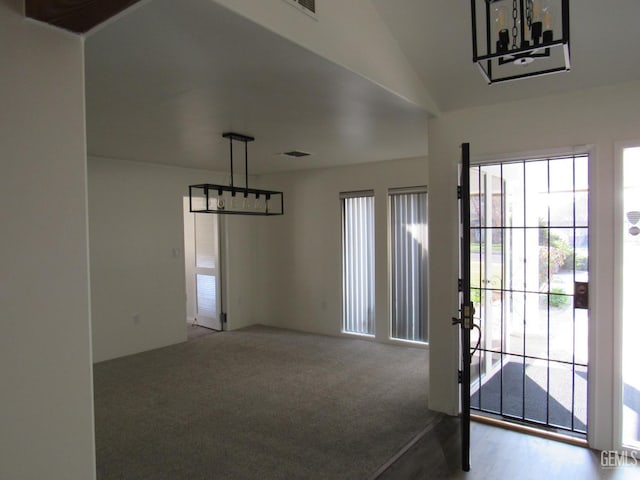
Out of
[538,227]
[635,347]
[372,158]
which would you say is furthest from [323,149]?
[635,347]

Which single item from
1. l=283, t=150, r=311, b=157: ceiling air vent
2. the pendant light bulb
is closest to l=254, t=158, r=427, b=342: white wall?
l=283, t=150, r=311, b=157: ceiling air vent

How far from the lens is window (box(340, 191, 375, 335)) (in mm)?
5918

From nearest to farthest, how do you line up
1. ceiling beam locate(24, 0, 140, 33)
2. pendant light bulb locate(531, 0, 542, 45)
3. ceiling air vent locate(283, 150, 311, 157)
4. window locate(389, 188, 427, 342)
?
ceiling beam locate(24, 0, 140, 33) → pendant light bulb locate(531, 0, 542, 45) → ceiling air vent locate(283, 150, 311, 157) → window locate(389, 188, 427, 342)

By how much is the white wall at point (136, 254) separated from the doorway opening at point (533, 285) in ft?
12.7

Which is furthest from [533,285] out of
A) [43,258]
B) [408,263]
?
[43,258]

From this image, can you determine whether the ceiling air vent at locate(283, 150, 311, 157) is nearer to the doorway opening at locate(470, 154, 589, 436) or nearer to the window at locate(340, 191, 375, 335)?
the window at locate(340, 191, 375, 335)

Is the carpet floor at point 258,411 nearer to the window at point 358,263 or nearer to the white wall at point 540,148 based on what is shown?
the window at point 358,263

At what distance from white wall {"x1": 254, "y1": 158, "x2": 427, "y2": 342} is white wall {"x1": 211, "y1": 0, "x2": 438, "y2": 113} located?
2.60m

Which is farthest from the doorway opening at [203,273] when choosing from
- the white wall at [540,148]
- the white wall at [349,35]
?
the white wall at [349,35]

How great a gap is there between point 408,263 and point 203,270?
3374 mm

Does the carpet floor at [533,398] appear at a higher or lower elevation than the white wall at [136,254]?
lower

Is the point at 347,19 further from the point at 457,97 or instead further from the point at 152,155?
the point at 152,155

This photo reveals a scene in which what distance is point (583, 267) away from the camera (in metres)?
3.07

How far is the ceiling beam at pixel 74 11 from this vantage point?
1269 mm
